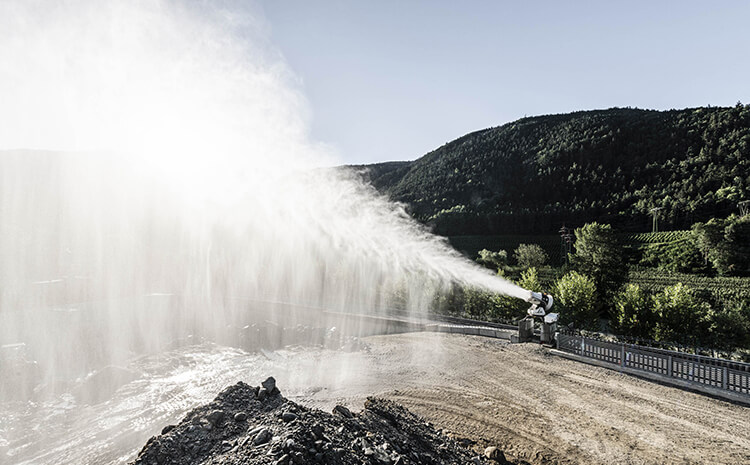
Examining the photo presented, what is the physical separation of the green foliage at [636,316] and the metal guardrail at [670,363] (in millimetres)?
5657

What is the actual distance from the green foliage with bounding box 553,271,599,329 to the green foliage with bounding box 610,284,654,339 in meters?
1.61

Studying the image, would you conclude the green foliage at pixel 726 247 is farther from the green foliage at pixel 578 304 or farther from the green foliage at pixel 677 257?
the green foliage at pixel 578 304

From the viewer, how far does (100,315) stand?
37.5 meters

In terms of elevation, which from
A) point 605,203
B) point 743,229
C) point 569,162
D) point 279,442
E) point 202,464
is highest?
point 569,162

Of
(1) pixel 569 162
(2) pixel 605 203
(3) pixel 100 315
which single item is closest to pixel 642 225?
(2) pixel 605 203

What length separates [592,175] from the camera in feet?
319

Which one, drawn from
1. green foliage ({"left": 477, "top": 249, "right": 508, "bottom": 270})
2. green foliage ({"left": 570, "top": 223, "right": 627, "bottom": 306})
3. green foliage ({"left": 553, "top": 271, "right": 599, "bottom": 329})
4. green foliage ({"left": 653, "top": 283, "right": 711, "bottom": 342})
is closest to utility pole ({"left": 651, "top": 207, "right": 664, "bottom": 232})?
green foliage ({"left": 477, "top": 249, "right": 508, "bottom": 270})

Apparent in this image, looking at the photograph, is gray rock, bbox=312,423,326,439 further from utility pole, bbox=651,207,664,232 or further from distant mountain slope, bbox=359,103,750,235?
distant mountain slope, bbox=359,103,750,235

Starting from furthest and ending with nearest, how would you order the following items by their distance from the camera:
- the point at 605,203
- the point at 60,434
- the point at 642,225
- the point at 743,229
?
the point at 605,203, the point at 642,225, the point at 743,229, the point at 60,434

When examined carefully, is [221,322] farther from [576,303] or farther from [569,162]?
[569,162]

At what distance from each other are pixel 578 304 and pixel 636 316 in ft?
9.89

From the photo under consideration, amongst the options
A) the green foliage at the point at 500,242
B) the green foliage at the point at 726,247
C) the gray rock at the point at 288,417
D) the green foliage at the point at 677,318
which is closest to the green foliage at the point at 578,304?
the green foliage at the point at 677,318

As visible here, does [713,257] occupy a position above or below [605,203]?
below

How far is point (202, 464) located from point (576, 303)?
2241cm
